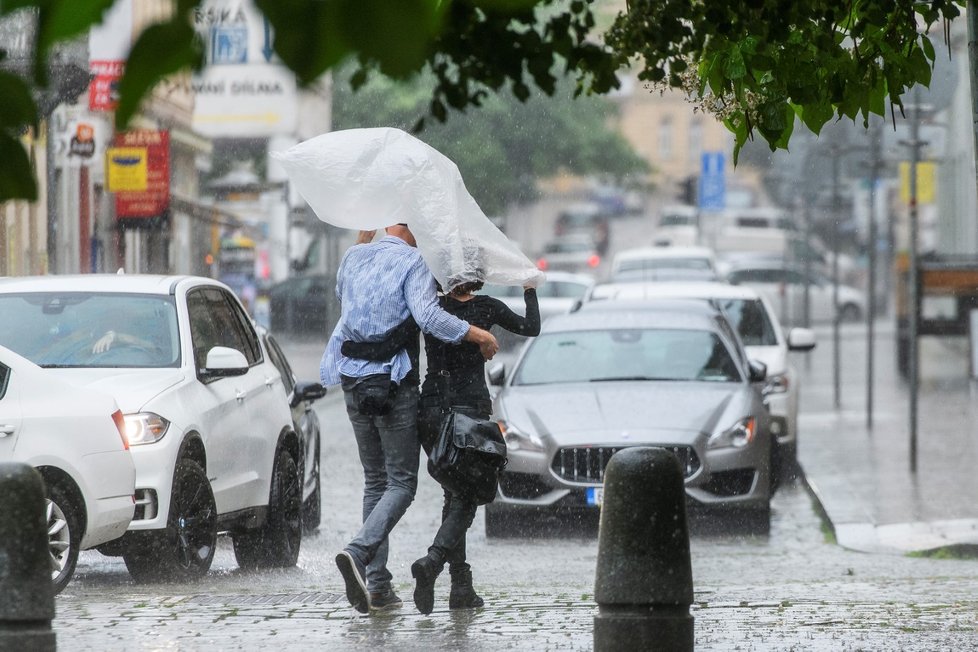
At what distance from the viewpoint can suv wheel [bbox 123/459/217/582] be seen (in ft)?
29.6

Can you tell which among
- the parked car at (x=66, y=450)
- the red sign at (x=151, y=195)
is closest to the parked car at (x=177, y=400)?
the parked car at (x=66, y=450)

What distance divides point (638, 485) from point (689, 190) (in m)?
37.2

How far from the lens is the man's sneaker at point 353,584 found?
25.0 ft

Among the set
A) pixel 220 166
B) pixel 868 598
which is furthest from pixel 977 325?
pixel 220 166

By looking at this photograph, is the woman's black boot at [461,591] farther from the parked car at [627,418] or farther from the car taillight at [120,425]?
the parked car at [627,418]

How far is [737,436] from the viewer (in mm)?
11664

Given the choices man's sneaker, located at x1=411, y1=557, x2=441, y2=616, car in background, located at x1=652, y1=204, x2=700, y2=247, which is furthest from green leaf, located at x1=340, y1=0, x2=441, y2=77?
car in background, located at x1=652, y1=204, x2=700, y2=247

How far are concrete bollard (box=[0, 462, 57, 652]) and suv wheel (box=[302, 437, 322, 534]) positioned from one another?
20.4 feet

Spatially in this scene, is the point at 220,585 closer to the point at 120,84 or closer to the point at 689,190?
the point at 120,84

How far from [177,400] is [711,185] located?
33393 mm

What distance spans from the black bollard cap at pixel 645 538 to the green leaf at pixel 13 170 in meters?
3.11

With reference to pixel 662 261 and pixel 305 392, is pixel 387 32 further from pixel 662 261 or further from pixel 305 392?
pixel 662 261

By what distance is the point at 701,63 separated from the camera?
6812mm

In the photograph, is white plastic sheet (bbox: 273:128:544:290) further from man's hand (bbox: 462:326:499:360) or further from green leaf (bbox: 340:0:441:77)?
green leaf (bbox: 340:0:441:77)
